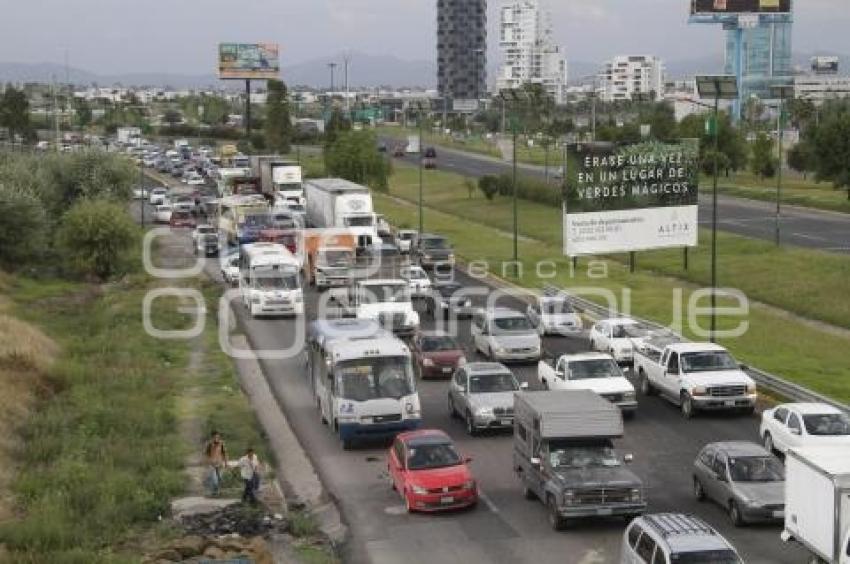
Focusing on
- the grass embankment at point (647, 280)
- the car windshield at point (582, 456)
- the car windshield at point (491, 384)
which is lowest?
the grass embankment at point (647, 280)

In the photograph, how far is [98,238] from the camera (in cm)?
6078

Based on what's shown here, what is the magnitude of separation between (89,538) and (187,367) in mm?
16891

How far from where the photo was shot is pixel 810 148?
Result: 94688 mm

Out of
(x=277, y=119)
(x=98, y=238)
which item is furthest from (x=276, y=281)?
(x=277, y=119)

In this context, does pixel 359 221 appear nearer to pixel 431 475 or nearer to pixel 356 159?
pixel 356 159

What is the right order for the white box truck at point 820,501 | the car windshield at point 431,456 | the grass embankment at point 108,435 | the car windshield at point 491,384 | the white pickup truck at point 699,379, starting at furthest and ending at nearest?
the white pickup truck at point 699,379, the car windshield at point 491,384, the car windshield at point 431,456, the grass embankment at point 108,435, the white box truck at point 820,501

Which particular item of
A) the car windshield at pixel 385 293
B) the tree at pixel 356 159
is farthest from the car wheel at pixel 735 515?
the tree at pixel 356 159

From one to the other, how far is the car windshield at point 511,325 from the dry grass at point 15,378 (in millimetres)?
13698

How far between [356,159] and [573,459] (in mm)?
77301

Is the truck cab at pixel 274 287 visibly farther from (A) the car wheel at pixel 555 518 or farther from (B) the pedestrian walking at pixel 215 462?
(A) the car wheel at pixel 555 518

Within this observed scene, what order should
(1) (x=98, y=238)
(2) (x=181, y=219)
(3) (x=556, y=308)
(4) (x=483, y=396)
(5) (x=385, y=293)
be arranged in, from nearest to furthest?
(4) (x=483, y=396) < (5) (x=385, y=293) < (3) (x=556, y=308) < (1) (x=98, y=238) < (2) (x=181, y=219)

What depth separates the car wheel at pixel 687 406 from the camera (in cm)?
2936

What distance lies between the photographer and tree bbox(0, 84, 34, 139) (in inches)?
6048

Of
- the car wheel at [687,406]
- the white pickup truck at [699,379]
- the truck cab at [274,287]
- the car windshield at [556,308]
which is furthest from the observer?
the truck cab at [274,287]
